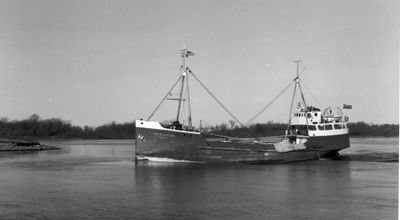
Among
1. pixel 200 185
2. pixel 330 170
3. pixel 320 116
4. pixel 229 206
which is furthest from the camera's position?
pixel 320 116

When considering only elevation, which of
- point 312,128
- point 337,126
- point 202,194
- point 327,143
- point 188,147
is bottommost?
point 202,194

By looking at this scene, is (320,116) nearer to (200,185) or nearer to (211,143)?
(211,143)

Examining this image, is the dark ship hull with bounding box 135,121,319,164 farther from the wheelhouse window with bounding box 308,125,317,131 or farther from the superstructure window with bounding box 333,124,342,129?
the superstructure window with bounding box 333,124,342,129

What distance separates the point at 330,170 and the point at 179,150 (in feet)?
38.0

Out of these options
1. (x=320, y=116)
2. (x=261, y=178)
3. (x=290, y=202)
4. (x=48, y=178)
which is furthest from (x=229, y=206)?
(x=320, y=116)

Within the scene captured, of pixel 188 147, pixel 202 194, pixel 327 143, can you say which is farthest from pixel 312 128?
pixel 202 194

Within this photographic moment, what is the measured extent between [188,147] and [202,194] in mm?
15978

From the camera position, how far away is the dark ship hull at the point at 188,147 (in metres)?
36.9

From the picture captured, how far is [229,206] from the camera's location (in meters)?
18.2

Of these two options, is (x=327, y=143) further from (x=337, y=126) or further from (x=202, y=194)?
(x=202, y=194)

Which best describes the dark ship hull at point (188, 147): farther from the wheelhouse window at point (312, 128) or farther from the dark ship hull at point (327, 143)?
the wheelhouse window at point (312, 128)

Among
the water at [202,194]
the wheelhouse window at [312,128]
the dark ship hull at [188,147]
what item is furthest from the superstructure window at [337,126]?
the water at [202,194]

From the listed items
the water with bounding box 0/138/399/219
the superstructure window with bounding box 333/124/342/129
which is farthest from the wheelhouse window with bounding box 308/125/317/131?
the water with bounding box 0/138/399/219

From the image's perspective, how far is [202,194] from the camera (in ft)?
70.0
